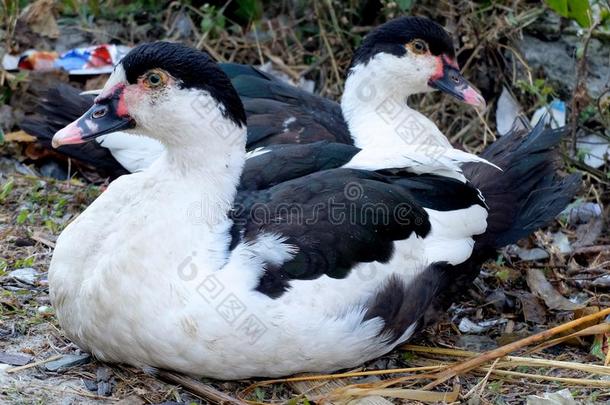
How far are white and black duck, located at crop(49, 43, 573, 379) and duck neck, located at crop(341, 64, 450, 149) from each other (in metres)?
1.22

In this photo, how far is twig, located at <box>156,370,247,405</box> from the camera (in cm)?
358

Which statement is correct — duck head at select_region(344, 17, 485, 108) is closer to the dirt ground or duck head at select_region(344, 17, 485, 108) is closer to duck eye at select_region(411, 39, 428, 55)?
duck eye at select_region(411, 39, 428, 55)

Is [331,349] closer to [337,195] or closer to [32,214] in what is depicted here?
[337,195]

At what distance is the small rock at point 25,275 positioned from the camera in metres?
4.32

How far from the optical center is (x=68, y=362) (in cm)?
376

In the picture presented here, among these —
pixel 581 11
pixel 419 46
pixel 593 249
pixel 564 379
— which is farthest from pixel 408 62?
pixel 564 379

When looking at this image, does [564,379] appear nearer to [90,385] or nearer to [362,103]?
[90,385]

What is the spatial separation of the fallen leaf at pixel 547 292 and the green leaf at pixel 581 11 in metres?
1.19

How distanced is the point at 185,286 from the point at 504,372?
49.6 inches

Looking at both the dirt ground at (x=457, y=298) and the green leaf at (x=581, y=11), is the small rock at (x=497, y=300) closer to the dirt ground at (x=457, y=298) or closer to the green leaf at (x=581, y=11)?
the dirt ground at (x=457, y=298)

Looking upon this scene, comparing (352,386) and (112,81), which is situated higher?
(112,81)

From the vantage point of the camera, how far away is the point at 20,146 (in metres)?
5.79

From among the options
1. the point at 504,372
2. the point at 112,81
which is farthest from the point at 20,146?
the point at 504,372

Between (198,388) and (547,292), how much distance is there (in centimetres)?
181
